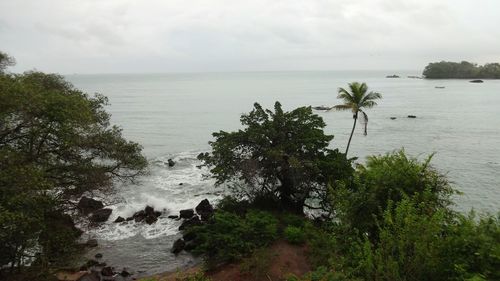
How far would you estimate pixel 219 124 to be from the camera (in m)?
64.8

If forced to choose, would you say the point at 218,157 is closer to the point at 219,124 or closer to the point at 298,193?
the point at 298,193

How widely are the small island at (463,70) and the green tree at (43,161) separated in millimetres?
174948

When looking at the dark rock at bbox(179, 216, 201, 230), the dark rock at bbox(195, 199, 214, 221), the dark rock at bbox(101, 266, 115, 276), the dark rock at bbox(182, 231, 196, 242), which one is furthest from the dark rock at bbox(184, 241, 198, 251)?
the dark rock at bbox(195, 199, 214, 221)

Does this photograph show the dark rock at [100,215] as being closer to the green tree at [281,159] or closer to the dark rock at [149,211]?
the dark rock at [149,211]

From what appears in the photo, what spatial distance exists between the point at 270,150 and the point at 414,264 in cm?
1238

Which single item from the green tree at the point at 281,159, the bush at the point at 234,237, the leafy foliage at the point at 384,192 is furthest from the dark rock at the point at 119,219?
the leafy foliage at the point at 384,192

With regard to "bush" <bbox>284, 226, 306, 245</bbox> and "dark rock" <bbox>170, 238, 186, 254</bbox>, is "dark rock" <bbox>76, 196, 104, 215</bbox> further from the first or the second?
"bush" <bbox>284, 226, 306, 245</bbox>

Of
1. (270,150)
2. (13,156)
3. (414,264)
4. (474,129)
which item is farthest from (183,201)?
(474,129)

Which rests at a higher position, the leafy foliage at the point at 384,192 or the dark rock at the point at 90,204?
the leafy foliage at the point at 384,192

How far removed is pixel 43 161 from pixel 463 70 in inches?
7098

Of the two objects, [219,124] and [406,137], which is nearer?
[406,137]

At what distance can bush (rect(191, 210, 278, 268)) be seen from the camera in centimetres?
1859

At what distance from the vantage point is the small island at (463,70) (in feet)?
522

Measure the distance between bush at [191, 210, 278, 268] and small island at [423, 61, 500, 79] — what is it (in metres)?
171
